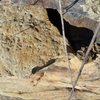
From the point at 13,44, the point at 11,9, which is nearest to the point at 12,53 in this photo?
the point at 13,44

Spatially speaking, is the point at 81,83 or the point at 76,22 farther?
the point at 81,83

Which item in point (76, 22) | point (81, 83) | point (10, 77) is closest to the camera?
point (76, 22)

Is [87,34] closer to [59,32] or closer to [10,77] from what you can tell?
[59,32]
